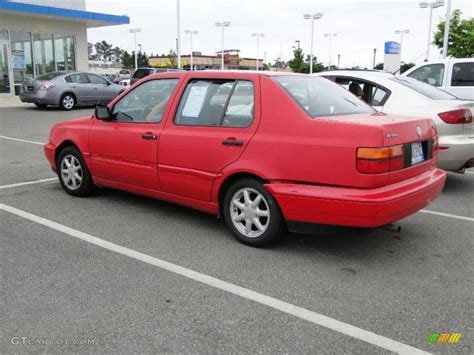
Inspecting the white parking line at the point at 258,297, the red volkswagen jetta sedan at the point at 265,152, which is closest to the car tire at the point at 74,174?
the red volkswagen jetta sedan at the point at 265,152

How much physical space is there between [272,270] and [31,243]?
221 centimetres

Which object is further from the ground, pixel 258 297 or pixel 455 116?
pixel 455 116

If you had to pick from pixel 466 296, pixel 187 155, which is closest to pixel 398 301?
pixel 466 296

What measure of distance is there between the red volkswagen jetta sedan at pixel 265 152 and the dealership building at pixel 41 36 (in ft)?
66.9

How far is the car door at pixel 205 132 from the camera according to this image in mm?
4338

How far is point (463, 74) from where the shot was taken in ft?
31.9

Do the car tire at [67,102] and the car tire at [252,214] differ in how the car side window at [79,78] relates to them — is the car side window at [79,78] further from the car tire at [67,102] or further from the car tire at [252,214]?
the car tire at [252,214]

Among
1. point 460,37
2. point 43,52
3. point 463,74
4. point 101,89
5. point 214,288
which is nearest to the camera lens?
point 214,288

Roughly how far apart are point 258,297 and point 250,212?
40.8 inches

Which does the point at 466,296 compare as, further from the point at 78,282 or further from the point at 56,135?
the point at 56,135

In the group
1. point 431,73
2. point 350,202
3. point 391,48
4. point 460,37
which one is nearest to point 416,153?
point 350,202

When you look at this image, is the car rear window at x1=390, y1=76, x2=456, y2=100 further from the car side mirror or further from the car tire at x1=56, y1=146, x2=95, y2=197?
the car tire at x1=56, y1=146, x2=95, y2=197

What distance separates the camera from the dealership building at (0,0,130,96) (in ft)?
76.5

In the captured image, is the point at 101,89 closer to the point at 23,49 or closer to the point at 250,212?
the point at 23,49
